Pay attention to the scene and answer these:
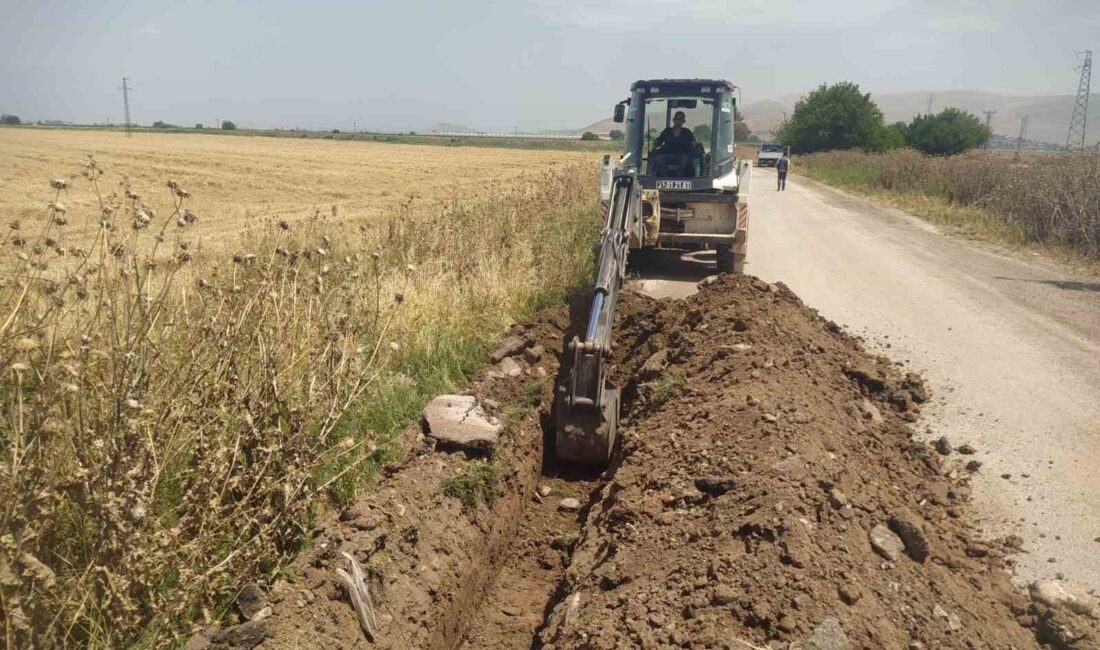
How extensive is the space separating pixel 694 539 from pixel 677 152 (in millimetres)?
7958

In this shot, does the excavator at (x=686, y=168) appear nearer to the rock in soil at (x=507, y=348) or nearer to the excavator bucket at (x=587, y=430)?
the rock in soil at (x=507, y=348)

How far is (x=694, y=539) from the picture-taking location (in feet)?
13.5

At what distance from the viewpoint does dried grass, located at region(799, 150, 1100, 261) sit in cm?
1381

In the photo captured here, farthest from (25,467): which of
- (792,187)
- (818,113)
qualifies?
(818,113)

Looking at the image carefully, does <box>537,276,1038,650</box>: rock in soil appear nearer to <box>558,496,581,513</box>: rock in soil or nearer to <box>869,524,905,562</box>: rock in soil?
<box>869,524,905,562</box>: rock in soil

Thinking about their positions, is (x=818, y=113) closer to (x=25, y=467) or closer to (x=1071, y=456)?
(x=1071, y=456)

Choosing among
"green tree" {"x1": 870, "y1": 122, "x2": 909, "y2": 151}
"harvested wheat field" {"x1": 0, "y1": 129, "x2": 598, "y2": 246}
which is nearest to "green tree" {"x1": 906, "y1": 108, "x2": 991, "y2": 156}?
"green tree" {"x1": 870, "y1": 122, "x2": 909, "y2": 151}

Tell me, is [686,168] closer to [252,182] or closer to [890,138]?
[252,182]

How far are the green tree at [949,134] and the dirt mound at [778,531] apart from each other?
151 feet

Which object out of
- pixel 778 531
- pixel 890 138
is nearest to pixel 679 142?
pixel 778 531

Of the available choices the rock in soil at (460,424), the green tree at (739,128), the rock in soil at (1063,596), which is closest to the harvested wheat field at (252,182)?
the green tree at (739,128)

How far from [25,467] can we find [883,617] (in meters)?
3.37

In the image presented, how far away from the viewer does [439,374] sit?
6184 mm

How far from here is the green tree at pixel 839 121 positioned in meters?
51.9
